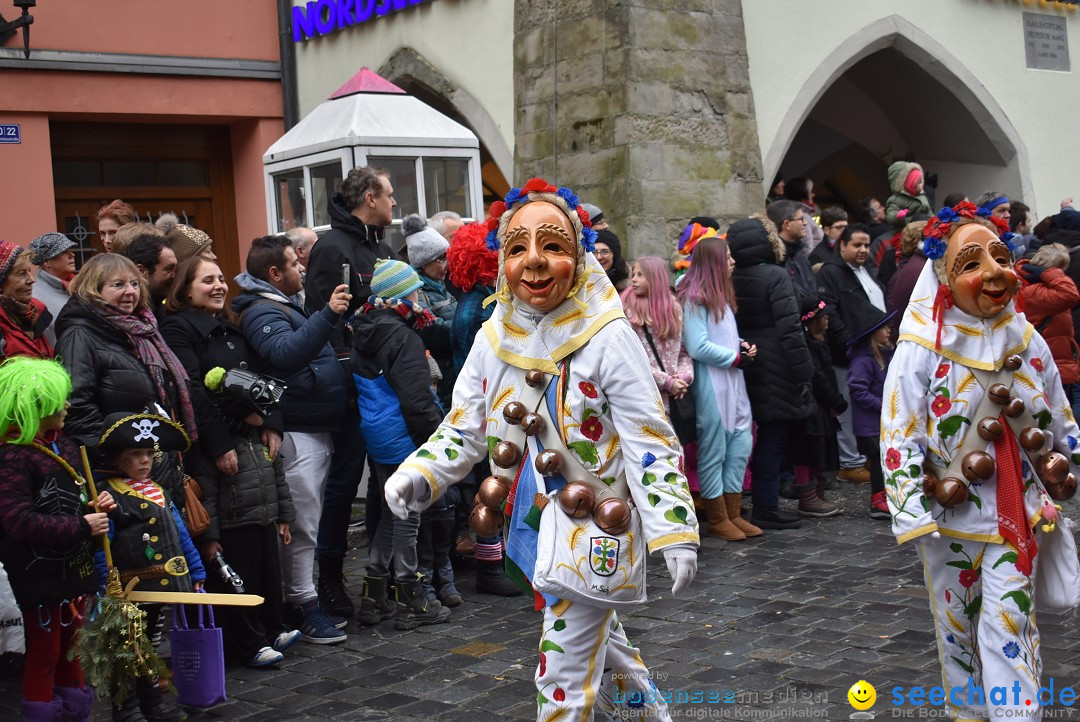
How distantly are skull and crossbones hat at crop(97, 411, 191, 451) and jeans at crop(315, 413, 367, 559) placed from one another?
4.73 ft

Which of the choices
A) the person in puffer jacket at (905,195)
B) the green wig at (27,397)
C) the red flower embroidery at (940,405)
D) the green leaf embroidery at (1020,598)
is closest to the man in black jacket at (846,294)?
the person in puffer jacket at (905,195)

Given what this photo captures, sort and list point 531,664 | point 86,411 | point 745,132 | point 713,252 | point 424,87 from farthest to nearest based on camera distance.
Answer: point 424,87 → point 745,132 → point 713,252 → point 531,664 → point 86,411

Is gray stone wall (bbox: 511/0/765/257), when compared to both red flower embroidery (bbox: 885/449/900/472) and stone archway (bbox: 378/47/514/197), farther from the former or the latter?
red flower embroidery (bbox: 885/449/900/472)

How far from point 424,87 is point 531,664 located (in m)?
7.96

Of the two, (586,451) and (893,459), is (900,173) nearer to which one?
(893,459)

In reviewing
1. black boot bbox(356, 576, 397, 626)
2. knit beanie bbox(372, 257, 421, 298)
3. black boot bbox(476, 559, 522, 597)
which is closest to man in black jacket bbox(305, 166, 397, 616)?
black boot bbox(356, 576, 397, 626)

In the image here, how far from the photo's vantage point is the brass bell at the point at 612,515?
3826 millimetres

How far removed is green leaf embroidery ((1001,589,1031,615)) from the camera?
4.17 meters

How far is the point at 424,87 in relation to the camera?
12.2 meters

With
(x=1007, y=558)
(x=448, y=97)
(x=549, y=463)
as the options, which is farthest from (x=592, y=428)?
(x=448, y=97)

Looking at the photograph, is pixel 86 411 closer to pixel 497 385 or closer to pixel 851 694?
pixel 497 385

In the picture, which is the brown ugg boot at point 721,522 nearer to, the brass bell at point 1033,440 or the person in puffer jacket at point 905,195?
the person in puffer jacket at point 905,195

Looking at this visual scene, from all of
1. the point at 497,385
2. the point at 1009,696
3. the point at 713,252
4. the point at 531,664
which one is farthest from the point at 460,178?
the point at 1009,696

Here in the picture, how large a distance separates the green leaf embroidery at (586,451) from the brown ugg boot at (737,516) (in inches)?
157
